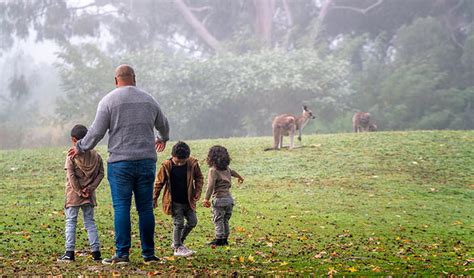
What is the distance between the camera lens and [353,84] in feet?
158

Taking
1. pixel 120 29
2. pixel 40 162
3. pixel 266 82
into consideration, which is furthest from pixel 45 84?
pixel 40 162

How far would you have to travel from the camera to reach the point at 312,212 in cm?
1619

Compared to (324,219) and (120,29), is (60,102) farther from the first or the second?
(324,219)

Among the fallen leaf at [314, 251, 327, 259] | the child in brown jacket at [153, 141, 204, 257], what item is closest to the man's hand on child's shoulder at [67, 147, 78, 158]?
the child in brown jacket at [153, 141, 204, 257]

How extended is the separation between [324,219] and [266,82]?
95.7 ft

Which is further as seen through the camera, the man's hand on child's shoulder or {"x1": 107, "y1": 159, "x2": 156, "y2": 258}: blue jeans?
the man's hand on child's shoulder

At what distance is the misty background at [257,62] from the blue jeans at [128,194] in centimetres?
3402

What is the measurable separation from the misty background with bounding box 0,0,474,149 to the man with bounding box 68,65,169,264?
1340 inches

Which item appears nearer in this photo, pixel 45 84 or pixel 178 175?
pixel 178 175

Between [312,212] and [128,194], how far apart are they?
7.76 meters

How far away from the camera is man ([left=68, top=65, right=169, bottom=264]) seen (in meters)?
9.01

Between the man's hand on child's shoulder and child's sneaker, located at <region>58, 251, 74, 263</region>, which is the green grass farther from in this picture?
the man's hand on child's shoulder

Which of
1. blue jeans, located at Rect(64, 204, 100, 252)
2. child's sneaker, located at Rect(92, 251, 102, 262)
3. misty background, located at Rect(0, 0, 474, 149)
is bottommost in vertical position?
child's sneaker, located at Rect(92, 251, 102, 262)

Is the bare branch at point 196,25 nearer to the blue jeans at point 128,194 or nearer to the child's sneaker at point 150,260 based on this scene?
the child's sneaker at point 150,260
